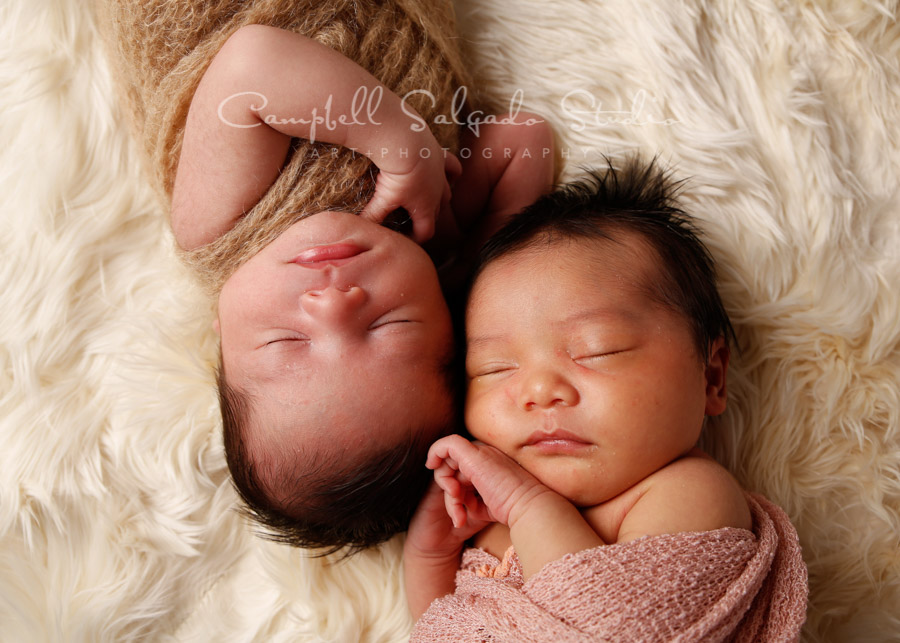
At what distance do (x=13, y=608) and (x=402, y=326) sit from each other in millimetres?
926

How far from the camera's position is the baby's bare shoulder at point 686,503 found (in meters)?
1.12

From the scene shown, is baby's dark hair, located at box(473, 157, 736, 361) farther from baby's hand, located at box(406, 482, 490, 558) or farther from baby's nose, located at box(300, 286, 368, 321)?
baby's hand, located at box(406, 482, 490, 558)

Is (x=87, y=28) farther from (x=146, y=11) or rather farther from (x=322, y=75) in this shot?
(x=322, y=75)

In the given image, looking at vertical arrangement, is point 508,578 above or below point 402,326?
below

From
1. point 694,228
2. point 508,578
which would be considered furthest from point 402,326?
point 694,228

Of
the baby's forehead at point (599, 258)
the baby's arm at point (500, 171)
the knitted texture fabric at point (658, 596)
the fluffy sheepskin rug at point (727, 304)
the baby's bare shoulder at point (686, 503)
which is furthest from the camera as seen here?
the baby's arm at point (500, 171)

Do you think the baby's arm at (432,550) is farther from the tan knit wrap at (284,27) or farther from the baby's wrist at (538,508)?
the tan knit wrap at (284,27)

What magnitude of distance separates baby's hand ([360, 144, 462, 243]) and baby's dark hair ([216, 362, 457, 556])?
30 centimetres

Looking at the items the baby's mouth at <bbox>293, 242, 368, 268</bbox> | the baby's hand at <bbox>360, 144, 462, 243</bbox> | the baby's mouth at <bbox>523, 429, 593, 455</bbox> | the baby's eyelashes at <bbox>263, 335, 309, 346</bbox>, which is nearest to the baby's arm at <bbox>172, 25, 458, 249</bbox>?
the baby's hand at <bbox>360, 144, 462, 243</bbox>

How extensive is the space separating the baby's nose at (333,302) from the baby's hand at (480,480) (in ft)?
0.89

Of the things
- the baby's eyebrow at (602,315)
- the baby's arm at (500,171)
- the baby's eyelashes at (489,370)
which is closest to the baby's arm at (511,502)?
the baby's eyelashes at (489,370)

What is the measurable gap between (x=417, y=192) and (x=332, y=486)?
1.79 ft

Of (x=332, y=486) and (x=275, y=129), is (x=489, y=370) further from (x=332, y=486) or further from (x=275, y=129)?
(x=275, y=129)

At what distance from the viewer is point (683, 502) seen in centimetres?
114
